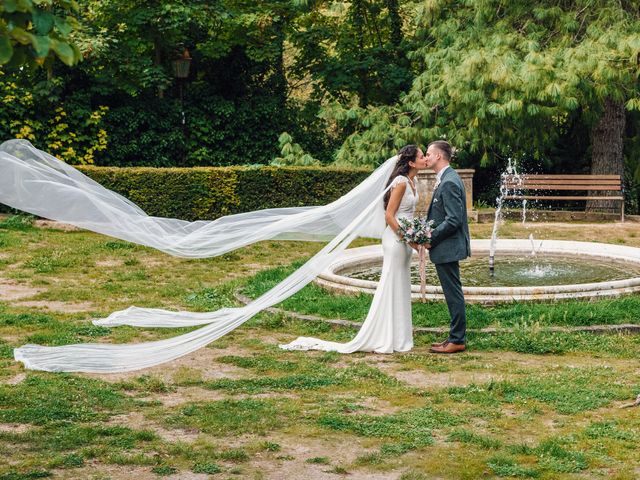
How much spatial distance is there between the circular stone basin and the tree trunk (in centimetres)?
744

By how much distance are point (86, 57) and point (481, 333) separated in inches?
562

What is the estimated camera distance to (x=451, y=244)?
8.31 metres

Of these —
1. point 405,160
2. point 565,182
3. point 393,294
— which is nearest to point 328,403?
point 393,294

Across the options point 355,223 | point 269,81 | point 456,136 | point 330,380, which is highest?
point 269,81

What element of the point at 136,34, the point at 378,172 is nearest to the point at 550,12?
the point at 136,34

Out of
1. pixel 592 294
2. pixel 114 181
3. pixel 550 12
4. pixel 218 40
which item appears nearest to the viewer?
pixel 592 294

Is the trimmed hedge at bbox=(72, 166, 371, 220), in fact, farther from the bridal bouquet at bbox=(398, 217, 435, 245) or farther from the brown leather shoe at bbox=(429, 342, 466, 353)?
the brown leather shoe at bbox=(429, 342, 466, 353)

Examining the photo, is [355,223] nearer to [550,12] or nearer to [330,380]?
[330,380]

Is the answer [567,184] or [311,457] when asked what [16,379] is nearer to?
[311,457]

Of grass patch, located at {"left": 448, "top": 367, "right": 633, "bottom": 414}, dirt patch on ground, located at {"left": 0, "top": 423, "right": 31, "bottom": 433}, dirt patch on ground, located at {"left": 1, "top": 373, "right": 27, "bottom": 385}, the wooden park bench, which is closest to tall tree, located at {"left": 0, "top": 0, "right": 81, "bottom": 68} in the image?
dirt patch on ground, located at {"left": 0, "top": 423, "right": 31, "bottom": 433}

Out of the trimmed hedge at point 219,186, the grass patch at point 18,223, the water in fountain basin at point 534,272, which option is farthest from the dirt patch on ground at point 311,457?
the grass patch at point 18,223

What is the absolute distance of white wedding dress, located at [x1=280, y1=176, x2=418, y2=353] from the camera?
8.41 meters

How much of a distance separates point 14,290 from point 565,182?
473 inches

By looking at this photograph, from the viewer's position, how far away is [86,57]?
804 inches
